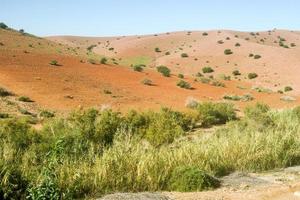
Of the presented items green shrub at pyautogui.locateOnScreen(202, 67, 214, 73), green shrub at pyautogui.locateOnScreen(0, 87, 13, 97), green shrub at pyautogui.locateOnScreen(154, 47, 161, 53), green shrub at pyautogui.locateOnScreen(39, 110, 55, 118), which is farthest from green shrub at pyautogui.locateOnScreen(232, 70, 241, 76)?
green shrub at pyautogui.locateOnScreen(39, 110, 55, 118)

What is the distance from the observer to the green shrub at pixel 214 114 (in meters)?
25.8

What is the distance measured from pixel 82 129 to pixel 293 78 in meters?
45.1

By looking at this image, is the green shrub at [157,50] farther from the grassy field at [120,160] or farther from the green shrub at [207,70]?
the grassy field at [120,160]

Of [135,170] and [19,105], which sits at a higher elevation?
[135,170]

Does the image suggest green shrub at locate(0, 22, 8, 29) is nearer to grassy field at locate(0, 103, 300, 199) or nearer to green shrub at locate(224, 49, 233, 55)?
green shrub at locate(224, 49, 233, 55)

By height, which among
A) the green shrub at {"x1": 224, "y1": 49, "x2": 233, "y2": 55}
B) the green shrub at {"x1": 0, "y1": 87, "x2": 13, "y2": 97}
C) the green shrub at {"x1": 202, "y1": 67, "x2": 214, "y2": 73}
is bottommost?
the green shrub at {"x1": 202, "y1": 67, "x2": 214, "y2": 73}

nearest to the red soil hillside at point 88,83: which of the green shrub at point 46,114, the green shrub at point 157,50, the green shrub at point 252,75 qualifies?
the green shrub at point 252,75

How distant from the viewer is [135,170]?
10.9 metres

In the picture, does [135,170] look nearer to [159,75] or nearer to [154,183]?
[154,183]

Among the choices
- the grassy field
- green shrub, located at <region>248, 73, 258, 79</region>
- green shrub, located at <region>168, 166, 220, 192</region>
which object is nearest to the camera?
the grassy field

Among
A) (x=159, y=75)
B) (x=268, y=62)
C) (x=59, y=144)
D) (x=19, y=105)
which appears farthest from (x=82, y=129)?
(x=268, y=62)

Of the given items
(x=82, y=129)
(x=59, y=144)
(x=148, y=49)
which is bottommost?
(x=148, y=49)

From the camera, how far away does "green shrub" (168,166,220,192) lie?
414 inches

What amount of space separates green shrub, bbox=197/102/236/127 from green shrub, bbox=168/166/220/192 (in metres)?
14.8
